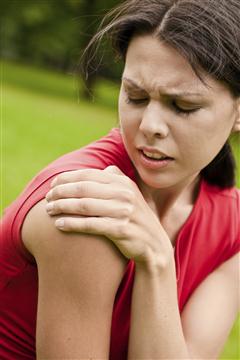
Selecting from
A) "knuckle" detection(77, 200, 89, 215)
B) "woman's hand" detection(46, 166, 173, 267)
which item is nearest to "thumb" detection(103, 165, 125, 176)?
"woman's hand" detection(46, 166, 173, 267)

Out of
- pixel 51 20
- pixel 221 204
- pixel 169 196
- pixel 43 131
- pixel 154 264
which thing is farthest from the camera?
pixel 51 20

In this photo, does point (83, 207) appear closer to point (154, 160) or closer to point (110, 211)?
point (110, 211)

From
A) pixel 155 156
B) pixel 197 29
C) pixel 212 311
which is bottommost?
pixel 212 311

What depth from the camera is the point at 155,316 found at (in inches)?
100

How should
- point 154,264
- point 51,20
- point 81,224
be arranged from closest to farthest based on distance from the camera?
point 81,224
point 154,264
point 51,20

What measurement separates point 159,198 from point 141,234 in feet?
1.85

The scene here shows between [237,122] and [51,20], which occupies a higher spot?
[237,122]

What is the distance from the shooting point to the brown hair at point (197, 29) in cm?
243

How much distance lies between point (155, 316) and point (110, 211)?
0.45 metres

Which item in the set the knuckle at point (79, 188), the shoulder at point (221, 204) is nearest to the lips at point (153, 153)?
the knuckle at point (79, 188)

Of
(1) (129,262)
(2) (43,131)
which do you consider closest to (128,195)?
(1) (129,262)

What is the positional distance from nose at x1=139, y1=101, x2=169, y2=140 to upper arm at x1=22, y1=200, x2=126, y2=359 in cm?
41

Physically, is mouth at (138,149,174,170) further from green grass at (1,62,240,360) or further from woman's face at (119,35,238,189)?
green grass at (1,62,240,360)

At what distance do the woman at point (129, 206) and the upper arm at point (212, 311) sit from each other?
1.01 ft
